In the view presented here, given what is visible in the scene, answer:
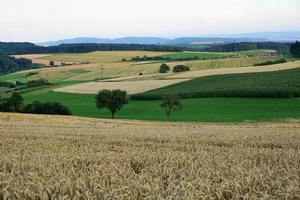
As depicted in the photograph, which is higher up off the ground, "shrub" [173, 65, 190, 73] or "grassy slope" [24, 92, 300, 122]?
"shrub" [173, 65, 190, 73]

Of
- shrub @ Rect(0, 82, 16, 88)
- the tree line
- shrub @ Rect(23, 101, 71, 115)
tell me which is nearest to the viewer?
shrub @ Rect(23, 101, 71, 115)

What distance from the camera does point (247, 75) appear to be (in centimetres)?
9838

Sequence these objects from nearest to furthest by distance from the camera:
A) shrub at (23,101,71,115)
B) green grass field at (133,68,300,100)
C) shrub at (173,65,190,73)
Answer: shrub at (23,101,71,115) → green grass field at (133,68,300,100) → shrub at (173,65,190,73)

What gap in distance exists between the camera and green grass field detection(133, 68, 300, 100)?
72.8 meters

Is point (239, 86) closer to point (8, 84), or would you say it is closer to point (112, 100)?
point (112, 100)

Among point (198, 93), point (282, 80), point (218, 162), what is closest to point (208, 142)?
point (218, 162)

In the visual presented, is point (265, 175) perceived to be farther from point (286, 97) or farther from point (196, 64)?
point (196, 64)

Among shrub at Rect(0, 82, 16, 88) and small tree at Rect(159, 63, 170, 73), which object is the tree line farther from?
small tree at Rect(159, 63, 170, 73)

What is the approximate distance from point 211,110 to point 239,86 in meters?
18.5

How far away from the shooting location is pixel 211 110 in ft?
212

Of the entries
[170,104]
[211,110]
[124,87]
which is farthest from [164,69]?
[170,104]

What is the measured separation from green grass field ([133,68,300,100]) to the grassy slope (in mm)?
2721

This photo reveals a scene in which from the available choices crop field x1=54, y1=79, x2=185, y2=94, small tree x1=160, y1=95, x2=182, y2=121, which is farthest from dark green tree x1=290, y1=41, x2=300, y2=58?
small tree x1=160, y1=95, x2=182, y2=121

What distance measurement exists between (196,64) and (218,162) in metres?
123
